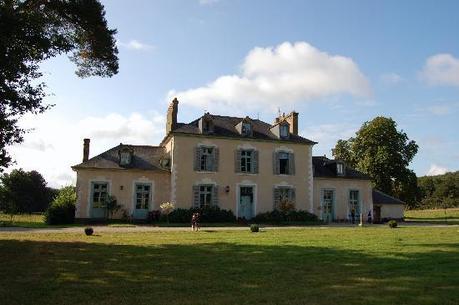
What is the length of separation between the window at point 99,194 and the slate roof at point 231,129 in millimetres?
5778

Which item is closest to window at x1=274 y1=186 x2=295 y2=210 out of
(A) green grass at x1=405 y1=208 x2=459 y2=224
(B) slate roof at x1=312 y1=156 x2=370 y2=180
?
(B) slate roof at x1=312 y1=156 x2=370 y2=180

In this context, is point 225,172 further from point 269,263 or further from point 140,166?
point 269,263

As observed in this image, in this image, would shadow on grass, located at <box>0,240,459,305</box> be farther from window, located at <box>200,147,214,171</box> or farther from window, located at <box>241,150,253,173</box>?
window, located at <box>241,150,253,173</box>

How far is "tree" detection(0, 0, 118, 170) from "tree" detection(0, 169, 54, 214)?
3941 centimetres

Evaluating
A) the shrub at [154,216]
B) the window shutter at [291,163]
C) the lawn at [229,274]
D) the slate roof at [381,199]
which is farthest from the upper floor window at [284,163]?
the lawn at [229,274]

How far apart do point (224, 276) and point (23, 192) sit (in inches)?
2044

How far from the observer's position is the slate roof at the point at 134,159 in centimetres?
2962

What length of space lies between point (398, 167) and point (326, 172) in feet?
38.6

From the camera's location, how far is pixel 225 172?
31188 mm

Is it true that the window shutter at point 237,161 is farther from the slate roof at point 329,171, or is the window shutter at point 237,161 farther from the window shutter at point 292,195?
the slate roof at point 329,171

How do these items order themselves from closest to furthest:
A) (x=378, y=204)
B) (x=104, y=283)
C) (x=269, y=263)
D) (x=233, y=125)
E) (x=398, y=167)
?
1. (x=104, y=283)
2. (x=269, y=263)
3. (x=233, y=125)
4. (x=378, y=204)
5. (x=398, y=167)

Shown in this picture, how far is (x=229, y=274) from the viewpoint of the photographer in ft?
29.0

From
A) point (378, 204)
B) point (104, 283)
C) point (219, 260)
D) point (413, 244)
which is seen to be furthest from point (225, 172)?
point (104, 283)

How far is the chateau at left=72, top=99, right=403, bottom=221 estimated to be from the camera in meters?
29.8
